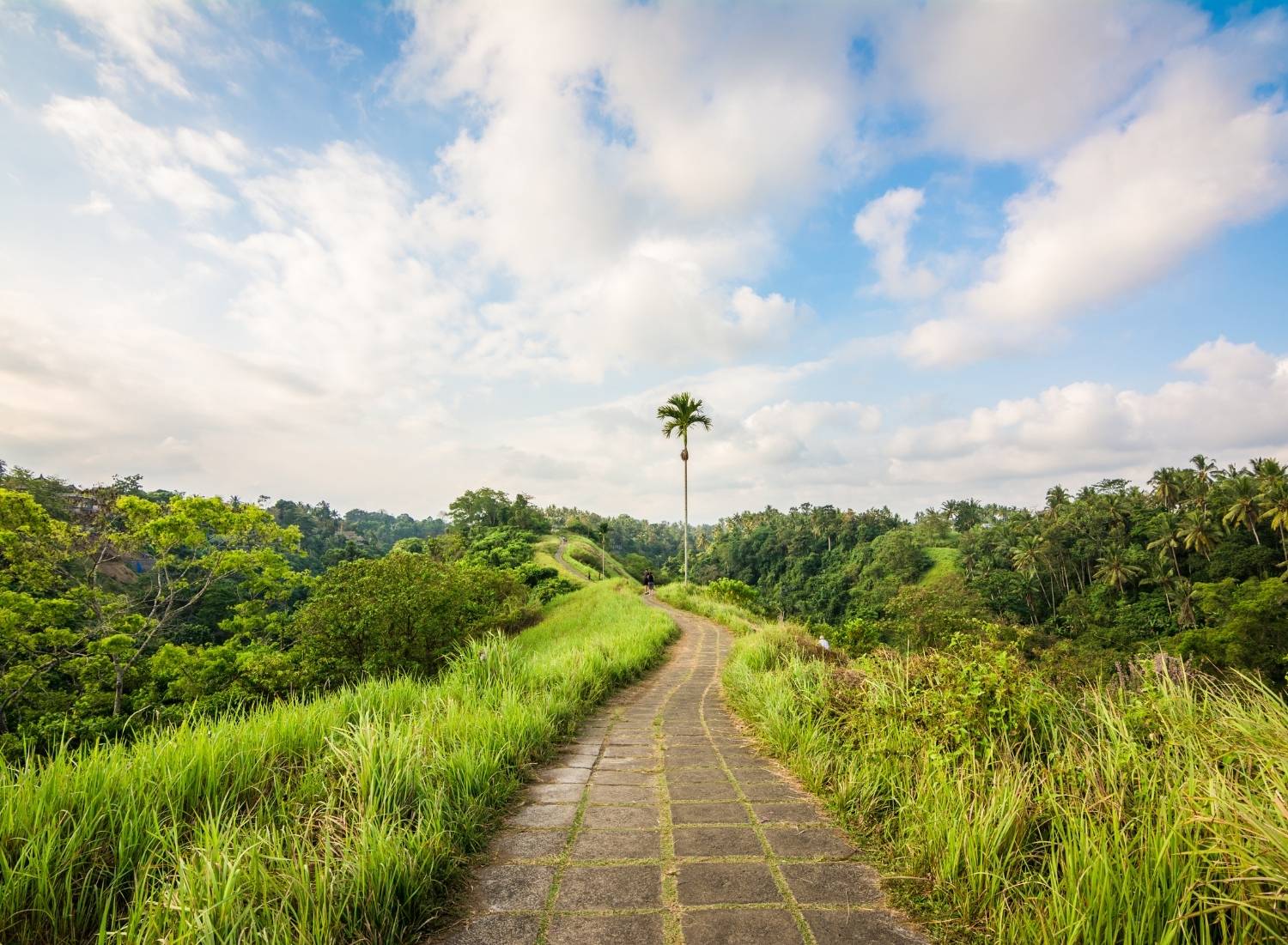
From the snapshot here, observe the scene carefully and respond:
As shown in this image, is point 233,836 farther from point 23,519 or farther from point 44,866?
point 23,519

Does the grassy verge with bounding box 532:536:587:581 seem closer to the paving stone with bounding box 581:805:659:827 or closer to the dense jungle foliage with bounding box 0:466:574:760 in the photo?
the dense jungle foliage with bounding box 0:466:574:760

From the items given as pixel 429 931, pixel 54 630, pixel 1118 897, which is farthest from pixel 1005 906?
pixel 54 630

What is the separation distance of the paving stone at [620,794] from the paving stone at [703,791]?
0.44ft

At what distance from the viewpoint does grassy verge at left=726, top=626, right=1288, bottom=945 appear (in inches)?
67.9

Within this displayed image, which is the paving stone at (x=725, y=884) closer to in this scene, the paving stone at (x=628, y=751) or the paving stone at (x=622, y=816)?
the paving stone at (x=622, y=816)

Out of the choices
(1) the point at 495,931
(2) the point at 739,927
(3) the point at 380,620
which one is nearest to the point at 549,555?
(3) the point at 380,620

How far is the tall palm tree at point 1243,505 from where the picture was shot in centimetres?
3600

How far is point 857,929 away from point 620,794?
→ 162cm

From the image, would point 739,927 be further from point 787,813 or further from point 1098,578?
point 1098,578

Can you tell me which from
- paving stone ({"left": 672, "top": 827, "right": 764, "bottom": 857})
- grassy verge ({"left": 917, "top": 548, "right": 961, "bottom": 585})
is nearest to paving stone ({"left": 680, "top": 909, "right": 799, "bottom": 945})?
paving stone ({"left": 672, "top": 827, "right": 764, "bottom": 857})

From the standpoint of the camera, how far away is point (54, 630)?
11062 millimetres

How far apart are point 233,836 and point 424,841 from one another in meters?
0.71

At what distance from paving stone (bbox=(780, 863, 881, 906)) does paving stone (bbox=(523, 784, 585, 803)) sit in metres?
1.34

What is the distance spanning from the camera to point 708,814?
2.99 meters
